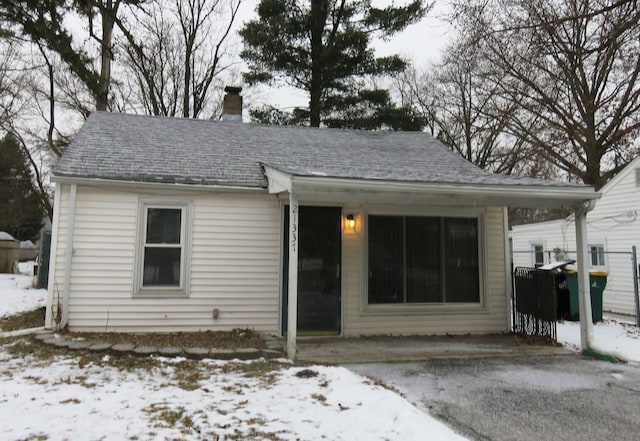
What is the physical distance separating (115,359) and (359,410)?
3.20 metres

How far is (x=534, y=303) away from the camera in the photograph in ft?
23.2

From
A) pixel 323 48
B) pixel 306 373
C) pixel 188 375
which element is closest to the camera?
pixel 188 375

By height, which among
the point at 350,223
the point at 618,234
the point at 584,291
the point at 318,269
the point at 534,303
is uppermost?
the point at 618,234

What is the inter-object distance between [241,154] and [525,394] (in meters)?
5.91

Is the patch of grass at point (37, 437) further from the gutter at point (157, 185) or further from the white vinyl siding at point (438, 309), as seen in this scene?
the white vinyl siding at point (438, 309)

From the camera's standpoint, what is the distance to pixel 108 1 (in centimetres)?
1551

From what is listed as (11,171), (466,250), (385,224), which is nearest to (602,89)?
(466,250)

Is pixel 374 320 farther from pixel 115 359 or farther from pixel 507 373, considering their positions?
pixel 115 359

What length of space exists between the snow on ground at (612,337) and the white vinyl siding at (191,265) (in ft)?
16.3

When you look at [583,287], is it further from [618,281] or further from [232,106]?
[232,106]

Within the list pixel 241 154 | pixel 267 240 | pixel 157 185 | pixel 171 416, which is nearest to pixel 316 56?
pixel 241 154

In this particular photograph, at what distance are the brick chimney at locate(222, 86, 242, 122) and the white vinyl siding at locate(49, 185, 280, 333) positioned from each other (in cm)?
406

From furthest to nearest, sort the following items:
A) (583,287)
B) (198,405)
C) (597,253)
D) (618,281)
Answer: (597,253)
(618,281)
(583,287)
(198,405)

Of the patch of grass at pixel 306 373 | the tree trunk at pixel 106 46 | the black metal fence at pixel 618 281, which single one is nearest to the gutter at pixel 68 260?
the patch of grass at pixel 306 373
